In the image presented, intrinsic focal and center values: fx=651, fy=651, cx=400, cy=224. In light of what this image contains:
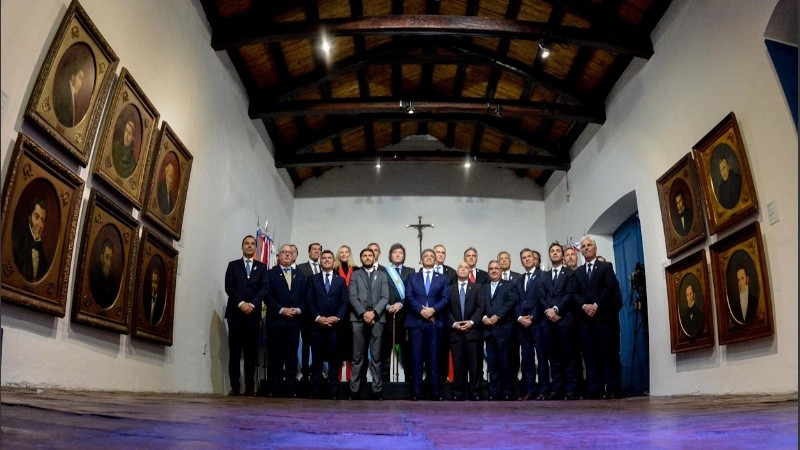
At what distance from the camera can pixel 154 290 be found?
6242mm

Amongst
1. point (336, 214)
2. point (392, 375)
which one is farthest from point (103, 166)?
point (336, 214)

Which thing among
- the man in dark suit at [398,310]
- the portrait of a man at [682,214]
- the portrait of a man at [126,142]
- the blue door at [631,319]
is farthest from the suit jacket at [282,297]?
the blue door at [631,319]

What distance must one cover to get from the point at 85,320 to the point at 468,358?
4312 millimetres

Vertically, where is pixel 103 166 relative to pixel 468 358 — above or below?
above

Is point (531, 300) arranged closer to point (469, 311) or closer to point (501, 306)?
point (501, 306)

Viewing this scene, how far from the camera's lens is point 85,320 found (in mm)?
4895

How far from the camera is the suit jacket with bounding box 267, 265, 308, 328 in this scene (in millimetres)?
7473

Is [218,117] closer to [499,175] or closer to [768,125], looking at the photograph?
[768,125]

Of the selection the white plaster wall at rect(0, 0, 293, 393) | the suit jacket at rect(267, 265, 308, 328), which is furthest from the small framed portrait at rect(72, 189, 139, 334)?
the suit jacket at rect(267, 265, 308, 328)

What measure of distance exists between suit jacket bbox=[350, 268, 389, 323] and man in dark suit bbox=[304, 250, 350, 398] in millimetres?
116

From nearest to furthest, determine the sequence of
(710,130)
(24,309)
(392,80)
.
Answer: (24,309)
(710,130)
(392,80)

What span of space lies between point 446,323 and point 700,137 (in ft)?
11.2

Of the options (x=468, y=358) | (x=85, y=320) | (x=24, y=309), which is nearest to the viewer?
(x=24, y=309)

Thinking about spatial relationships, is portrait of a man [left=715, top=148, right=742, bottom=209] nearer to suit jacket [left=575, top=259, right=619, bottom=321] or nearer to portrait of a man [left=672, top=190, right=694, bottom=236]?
portrait of a man [left=672, top=190, right=694, bottom=236]
